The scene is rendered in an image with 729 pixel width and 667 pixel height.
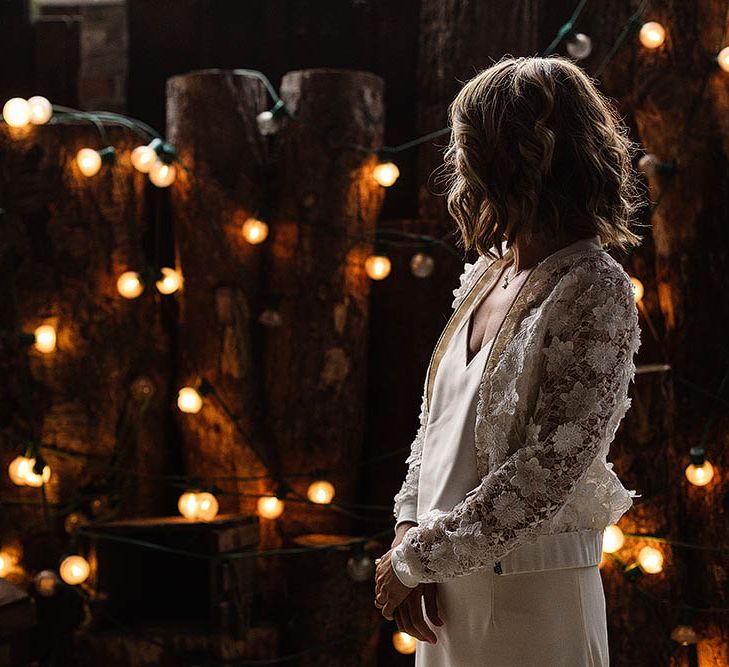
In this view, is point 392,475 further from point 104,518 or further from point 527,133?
point 527,133

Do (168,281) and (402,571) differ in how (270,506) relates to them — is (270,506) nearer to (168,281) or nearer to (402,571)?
(168,281)

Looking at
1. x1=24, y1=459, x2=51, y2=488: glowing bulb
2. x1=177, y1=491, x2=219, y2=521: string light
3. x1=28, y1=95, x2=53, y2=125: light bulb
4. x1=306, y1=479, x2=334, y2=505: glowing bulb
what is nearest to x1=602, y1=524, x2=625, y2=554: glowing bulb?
x1=306, y1=479, x2=334, y2=505: glowing bulb

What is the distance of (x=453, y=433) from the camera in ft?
3.95

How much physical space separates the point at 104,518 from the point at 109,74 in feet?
5.04

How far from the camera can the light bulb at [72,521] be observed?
8.68 ft

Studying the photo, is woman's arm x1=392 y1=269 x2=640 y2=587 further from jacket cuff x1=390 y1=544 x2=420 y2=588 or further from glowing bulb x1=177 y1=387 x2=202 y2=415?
glowing bulb x1=177 y1=387 x2=202 y2=415

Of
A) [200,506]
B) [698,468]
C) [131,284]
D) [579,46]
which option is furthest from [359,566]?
[579,46]

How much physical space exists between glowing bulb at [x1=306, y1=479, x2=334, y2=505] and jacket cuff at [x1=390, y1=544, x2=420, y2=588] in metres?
1.48

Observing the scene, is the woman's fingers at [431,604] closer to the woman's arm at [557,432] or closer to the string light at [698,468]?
the woman's arm at [557,432]

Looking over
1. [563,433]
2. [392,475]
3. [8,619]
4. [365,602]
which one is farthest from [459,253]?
[563,433]

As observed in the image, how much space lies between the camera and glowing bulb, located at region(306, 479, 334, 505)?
8.72 feet

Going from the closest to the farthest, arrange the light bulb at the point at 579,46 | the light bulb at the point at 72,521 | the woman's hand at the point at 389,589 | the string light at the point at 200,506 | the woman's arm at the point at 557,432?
the woman's arm at the point at 557,432 < the woman's hand at the point at 389,589 < the light bulb at the point at 579,46 < the string light at the point at 200,506 < the light bulb at the point at 72,521

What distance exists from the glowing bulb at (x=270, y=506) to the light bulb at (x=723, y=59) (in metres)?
1.57

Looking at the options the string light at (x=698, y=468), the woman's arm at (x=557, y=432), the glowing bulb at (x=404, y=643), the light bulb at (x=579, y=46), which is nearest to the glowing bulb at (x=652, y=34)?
the light bulb at (x=579, y=46)
